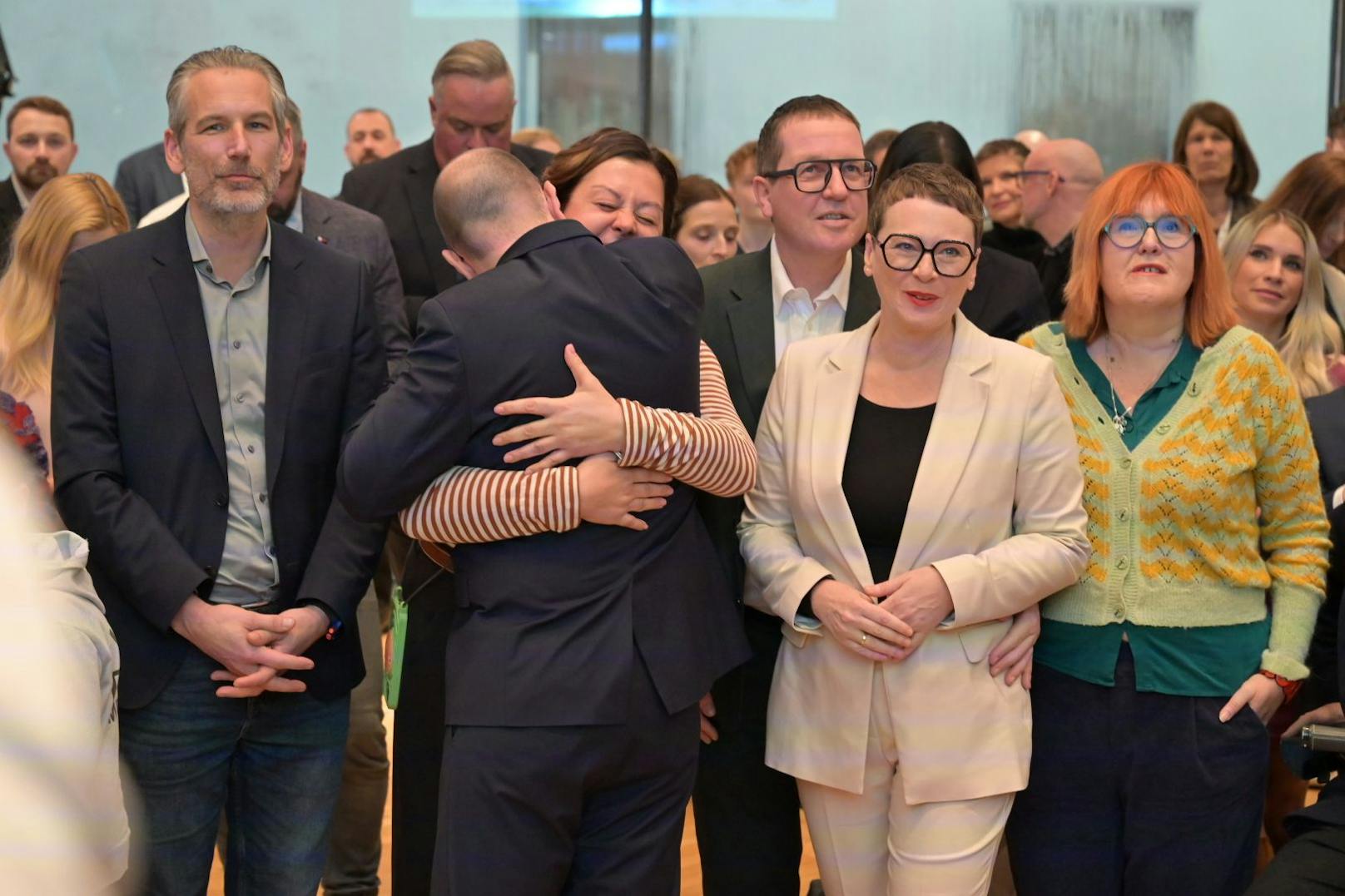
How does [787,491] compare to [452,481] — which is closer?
[452,481]

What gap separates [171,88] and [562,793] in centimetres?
147

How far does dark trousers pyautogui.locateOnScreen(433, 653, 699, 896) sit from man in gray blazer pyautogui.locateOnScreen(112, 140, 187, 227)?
372cm

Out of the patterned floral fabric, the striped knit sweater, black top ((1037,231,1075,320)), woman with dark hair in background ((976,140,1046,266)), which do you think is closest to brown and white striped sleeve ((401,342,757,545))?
the striped knit sweater

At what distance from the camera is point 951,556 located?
2695mm

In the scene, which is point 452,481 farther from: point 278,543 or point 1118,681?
point 1118,681

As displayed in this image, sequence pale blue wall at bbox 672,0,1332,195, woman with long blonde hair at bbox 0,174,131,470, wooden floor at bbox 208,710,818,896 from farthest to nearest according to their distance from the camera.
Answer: pale blue wall at bbox 672,0,1332,195
wooden floor at bbox 208,710,818,896
woman with long blonde hair at bbox 0,174,131,470

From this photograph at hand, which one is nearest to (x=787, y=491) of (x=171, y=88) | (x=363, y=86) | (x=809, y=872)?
(x=171, y=88)

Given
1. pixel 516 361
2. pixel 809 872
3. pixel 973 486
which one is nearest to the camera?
pixel 516 361

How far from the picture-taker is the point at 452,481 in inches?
92.2

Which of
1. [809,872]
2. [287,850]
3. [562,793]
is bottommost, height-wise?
[809,872]

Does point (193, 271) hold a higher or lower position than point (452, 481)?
higher

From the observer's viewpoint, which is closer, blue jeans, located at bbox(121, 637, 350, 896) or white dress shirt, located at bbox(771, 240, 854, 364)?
blue jeans, located at bbox(121, 637, 350, 896)

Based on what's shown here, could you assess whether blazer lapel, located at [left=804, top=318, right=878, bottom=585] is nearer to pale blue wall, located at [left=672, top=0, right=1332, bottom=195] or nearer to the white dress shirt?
the white dress shirt

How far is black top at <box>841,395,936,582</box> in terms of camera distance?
2711 mm
